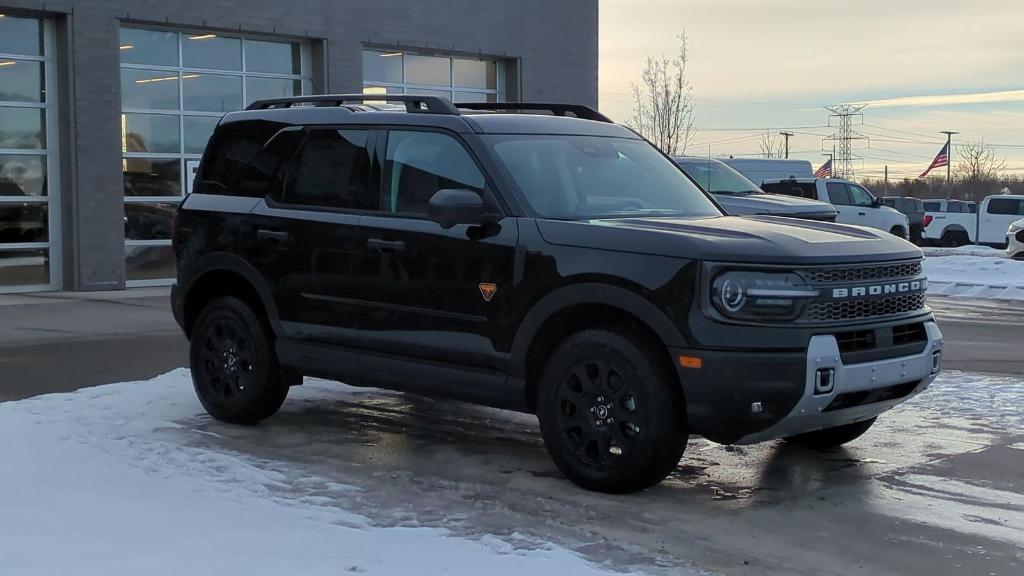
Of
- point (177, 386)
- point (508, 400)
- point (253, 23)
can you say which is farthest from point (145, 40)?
point (508, 400)

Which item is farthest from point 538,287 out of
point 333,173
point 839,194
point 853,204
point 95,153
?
point 853,204

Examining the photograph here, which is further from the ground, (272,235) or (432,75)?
(432,75)

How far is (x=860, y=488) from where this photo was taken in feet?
20.2

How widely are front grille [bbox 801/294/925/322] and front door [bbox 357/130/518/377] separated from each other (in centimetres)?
156

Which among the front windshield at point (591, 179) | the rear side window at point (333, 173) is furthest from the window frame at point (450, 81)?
the front windshield at point (591, 179)

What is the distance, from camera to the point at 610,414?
5805 millimetres

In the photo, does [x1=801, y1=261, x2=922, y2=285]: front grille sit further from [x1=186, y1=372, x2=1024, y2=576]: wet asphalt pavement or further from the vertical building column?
the vertical building column

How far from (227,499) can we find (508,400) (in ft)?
4.91

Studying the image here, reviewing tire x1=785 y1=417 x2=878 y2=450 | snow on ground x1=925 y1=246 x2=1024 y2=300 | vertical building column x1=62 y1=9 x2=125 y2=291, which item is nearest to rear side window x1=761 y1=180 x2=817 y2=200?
snow on ground x1=925 y1=246 x2=1024 y2=300

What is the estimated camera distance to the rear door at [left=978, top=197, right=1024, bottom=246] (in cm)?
3516

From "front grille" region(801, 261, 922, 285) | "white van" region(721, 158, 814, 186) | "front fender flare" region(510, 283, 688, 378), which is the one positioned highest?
"white van" region(721, 158, 814, 186)

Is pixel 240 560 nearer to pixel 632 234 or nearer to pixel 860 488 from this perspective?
pixel 632 234

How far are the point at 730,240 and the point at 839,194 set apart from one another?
23.2 metres

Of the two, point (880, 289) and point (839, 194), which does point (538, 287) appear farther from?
point (839, 194)
